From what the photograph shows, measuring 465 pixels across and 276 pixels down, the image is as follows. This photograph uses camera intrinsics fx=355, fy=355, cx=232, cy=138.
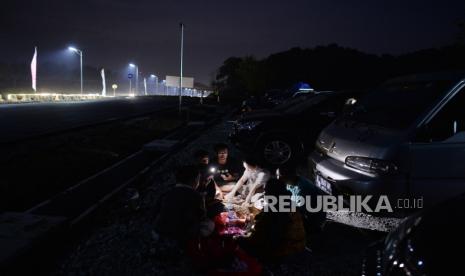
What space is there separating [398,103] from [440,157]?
1.18 metres

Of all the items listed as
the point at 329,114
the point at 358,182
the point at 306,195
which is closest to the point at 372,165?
the point at 358,182

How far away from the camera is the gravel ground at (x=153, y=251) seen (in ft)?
12.1

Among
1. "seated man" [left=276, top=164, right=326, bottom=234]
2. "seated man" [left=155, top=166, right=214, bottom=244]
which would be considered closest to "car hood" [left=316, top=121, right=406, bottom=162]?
"seated man" [left=276, top=164, right=326, bottom=234]

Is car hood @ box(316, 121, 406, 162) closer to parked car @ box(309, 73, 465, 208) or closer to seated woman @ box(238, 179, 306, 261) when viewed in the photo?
parked car @ box(309, 73, 465, 208)

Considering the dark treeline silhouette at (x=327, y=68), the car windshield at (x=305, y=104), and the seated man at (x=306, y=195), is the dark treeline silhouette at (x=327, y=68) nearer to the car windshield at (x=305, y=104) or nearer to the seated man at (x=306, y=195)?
the car windshield at (x=305, y=104)

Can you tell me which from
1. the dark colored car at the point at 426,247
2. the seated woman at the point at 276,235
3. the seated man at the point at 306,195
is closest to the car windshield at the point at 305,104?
the seated man at the point at 306,195

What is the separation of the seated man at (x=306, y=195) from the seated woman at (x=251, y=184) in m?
0.53

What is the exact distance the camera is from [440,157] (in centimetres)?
414

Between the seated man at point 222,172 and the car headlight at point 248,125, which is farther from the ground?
the car headlight at point 248,125

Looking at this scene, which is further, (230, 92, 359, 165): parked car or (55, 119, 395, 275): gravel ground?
(230, 92, 359, 165): parked car

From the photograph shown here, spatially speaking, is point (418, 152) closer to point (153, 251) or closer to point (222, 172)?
point (153, 251)

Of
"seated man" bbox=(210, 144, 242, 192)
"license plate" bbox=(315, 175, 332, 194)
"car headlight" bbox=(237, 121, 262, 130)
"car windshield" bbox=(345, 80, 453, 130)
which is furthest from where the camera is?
"car headlight" bbox=(237, 121, 262, 130)

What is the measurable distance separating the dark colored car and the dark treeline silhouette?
41316 mm

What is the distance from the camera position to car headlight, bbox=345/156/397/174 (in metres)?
4.24
